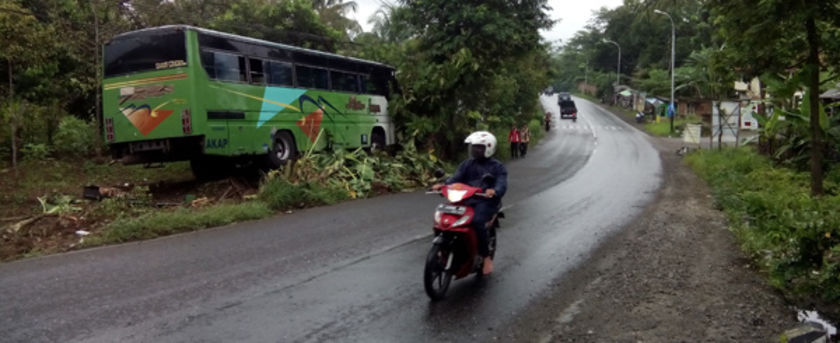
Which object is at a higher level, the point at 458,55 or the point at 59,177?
the point at 458,55

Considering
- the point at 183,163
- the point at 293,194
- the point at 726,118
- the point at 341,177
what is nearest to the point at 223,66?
the point at 293,194

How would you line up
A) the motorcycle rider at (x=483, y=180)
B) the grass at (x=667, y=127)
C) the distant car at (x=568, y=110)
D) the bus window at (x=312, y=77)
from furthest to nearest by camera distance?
the distant car at (x=568, y=110)
the grass at (x=667, y=127)
the bus window at (x=312, y=77)
the motorcycle rider at (x=483, y=180)

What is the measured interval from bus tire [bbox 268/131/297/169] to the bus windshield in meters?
A: 3.25

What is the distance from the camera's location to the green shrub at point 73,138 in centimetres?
1702

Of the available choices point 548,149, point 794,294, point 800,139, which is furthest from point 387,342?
point 548,149

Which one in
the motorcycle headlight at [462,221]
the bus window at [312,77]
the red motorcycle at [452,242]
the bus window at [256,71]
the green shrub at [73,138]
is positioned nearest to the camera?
the red motorcycle at [452,242]

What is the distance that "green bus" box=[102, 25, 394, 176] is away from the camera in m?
11.9

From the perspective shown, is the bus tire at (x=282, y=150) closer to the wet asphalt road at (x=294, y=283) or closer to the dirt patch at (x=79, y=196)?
the dirt patch at (x=79, y=196)

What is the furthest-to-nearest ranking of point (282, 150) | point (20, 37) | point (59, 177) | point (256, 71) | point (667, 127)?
1. point (667, 127)
2. point (282, 150)
3. point (59, 177)
4. point (256, 71)
5. point (20, 37)

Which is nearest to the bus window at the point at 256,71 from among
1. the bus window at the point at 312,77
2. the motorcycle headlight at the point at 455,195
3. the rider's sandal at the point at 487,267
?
the bus window at the point at 312,77

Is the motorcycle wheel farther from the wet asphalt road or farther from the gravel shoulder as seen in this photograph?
the gravel shoulder

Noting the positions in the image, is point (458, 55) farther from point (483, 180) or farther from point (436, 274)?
point (436, 274)

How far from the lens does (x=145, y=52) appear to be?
476 inches

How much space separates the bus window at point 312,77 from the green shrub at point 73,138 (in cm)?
696
